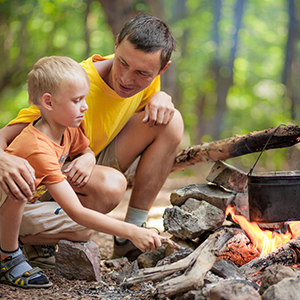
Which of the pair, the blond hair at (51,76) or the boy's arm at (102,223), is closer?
the boy's arm at (102,223)

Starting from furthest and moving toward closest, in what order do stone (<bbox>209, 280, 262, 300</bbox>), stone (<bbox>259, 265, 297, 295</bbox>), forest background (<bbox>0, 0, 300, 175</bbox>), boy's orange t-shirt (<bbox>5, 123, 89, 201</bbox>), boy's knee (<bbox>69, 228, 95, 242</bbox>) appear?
forest background (<bbox>0, 0, 300, 175</bbox>) < boy's knee (<bbox>69, 228, 95, 242</bbox>) < boy's orange t-shirt (<bbox>5, 123, 89, 201</bbox>) < stone (<bbox>259, 265, 297, 295</bbox>) < stone (<bbox>209, 280, 262, 300</bbox>)

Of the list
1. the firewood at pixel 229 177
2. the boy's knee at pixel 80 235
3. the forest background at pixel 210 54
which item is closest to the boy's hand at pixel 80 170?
the boy's knee at pixel 80 235

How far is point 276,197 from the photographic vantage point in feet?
6.37

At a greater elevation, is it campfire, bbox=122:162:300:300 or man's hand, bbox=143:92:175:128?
man's hand, bbox=143:92:175:128

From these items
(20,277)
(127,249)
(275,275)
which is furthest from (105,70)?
(275,275)

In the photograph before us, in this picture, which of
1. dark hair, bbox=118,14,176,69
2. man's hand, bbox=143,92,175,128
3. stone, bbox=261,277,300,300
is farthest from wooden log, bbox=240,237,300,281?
dark hair, bbox=118,14,176,69

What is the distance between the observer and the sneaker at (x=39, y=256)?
6.62 feet

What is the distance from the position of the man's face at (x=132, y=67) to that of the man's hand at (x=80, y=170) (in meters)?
0.49

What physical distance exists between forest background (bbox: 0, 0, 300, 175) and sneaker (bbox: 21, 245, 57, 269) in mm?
5287

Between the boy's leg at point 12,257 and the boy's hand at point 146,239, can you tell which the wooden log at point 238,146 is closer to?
the boy's hand at point 146,239

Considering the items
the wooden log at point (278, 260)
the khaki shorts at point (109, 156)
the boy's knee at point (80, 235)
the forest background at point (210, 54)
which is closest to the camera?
the wooden log at point (278, 260)

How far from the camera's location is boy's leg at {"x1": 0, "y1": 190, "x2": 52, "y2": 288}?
160 cm

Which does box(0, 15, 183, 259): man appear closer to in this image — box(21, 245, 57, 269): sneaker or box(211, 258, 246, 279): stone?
box(21, 245, 57, 269): sneaker

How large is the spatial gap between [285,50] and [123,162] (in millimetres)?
6106
